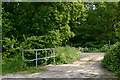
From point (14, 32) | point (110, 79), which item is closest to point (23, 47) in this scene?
Result: point (14, 32)

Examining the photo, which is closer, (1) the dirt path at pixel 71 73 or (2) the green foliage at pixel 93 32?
(1) the dirt path at pixel 71 73

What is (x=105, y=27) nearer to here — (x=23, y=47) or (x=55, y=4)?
(x=55, y=4)

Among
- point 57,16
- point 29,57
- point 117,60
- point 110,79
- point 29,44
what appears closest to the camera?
point 110,79

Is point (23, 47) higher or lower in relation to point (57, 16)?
lower

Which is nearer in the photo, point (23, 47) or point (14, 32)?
point (23, 47)

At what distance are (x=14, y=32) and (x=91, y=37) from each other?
12.0 m

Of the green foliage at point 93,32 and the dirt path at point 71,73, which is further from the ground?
the green foliage at point 93,32

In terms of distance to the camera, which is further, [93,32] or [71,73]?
[93,32]

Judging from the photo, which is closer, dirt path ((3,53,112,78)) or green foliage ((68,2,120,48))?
dirt path ((3,53,112,78))

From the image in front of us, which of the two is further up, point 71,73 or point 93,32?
point 93,32

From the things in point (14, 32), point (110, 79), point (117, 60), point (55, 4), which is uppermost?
point (55, 4)

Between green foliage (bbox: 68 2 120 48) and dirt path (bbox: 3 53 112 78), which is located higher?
green foliage (bbox: 68 2 120 48)

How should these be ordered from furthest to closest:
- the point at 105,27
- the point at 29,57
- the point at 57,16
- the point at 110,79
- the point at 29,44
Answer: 1. the point at 105,27
2. the point at 57,16
3. the point at 29,57
4. the point at 29,44
5. the point at 110,79

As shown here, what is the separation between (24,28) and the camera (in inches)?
272
